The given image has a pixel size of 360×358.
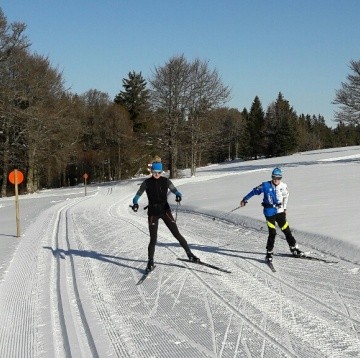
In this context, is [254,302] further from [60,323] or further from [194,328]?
[60,323]

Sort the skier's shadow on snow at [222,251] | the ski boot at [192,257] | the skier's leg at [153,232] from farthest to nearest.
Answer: the skier's shadow on snow at [222,251], the ski boot at [192,257], the skier's leg at [153,232]

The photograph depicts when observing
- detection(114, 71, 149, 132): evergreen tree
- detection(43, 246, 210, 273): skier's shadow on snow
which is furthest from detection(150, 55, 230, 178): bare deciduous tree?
detection(43, 246, 210, 273): skier's shadow on snow

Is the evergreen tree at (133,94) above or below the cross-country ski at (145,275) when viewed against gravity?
above

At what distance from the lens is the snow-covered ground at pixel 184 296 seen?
5.04 meters

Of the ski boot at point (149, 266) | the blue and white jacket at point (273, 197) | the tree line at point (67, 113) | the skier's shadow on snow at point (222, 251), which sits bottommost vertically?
the skier's shadow on snow at point (222, 251)

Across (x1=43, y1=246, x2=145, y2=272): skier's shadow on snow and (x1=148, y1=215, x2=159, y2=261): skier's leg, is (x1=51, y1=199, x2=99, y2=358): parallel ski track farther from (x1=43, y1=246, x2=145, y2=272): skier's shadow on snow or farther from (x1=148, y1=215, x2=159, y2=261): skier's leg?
(x1=148, y1=215, x2=159, y2=261): skier's leg

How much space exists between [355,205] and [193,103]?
1044 inches

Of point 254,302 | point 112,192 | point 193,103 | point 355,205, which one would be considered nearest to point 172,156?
point 193,103

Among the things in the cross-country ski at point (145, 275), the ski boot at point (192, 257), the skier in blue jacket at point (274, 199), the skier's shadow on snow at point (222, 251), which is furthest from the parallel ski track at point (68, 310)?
the skier in blue jacket at point (274, 199)

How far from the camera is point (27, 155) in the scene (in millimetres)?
37969

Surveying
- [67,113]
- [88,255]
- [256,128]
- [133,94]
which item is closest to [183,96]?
[67,113]

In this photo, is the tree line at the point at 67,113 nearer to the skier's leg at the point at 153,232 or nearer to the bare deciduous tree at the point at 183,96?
the bare deciduous tree at the point at 183,96

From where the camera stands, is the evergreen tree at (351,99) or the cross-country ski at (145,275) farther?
the evergreen tree at (351,99)

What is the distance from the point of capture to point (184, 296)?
6828 millimetres
